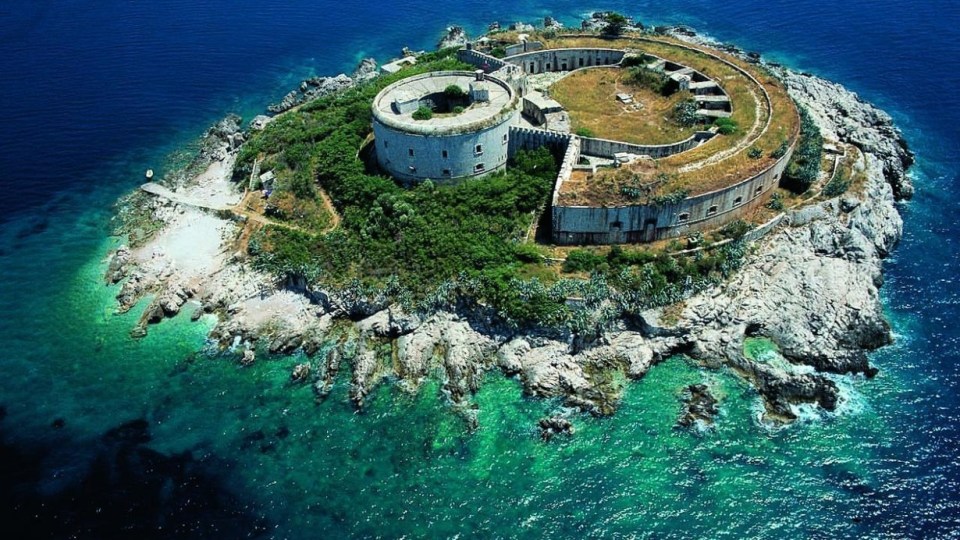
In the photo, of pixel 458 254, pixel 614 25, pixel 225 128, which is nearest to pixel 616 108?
pixel 614 25

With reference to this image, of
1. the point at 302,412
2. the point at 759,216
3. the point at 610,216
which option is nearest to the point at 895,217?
the point at 759,216

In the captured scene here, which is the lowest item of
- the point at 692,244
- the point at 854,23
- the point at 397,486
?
the point at 397,486

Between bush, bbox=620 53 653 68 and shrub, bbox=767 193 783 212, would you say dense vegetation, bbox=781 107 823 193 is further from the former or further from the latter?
bush, bbox=620 53 653 68

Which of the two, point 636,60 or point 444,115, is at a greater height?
point 636,60

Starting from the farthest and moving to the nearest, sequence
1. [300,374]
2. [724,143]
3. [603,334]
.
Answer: [724,143] < [603,334] < [300,374]

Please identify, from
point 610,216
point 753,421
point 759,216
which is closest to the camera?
point 753,421

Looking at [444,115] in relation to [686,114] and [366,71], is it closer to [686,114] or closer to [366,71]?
[686,114]

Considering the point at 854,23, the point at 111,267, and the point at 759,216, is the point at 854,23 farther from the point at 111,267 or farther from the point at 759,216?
the point at 111,267
